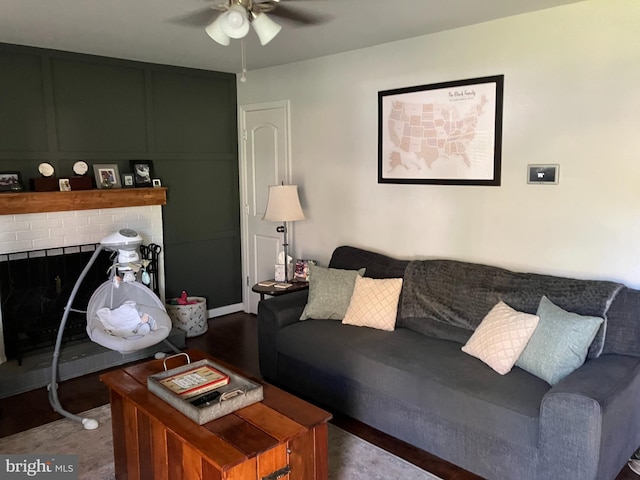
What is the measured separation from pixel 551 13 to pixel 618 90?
0.62 metres

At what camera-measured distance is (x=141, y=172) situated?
4.60 metres

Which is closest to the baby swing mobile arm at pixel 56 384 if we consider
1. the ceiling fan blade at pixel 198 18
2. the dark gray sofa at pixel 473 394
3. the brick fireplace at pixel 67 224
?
the brick fireplace at pixel 67 224

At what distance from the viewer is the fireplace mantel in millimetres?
3811

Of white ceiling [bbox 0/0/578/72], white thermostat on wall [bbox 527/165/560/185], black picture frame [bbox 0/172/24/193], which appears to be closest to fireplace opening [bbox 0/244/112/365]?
black picture frame [bbox 0/172/24/193]

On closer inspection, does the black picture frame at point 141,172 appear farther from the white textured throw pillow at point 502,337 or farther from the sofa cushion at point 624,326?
the sofa cushion at point 624,326

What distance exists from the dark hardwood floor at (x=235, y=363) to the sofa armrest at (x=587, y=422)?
1.42ft

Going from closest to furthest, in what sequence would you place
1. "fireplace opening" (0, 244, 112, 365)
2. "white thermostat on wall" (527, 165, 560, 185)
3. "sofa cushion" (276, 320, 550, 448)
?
Answer: 1. "sofa cushion" (276, 320, 550, 448)
2. "white thermostat on wall" (527, 165, 560, 185)
3. "fireplace opening" (0, 244, 112, 365)

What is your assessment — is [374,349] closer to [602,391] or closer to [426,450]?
[426,450]

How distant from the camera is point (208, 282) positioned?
5.22 meters

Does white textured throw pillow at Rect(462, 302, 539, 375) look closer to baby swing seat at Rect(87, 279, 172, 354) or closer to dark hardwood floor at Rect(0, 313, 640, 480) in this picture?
dark hardwood floor at Rect(0, 313, 640, 480)

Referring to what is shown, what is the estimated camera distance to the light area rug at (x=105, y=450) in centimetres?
266

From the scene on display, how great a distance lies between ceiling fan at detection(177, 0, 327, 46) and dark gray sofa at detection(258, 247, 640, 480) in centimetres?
182

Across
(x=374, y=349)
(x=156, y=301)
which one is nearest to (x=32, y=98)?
(x=156, y=301)

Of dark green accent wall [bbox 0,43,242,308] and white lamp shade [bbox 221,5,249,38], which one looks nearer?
white lamp shade [bbox 221,5,249,38]
